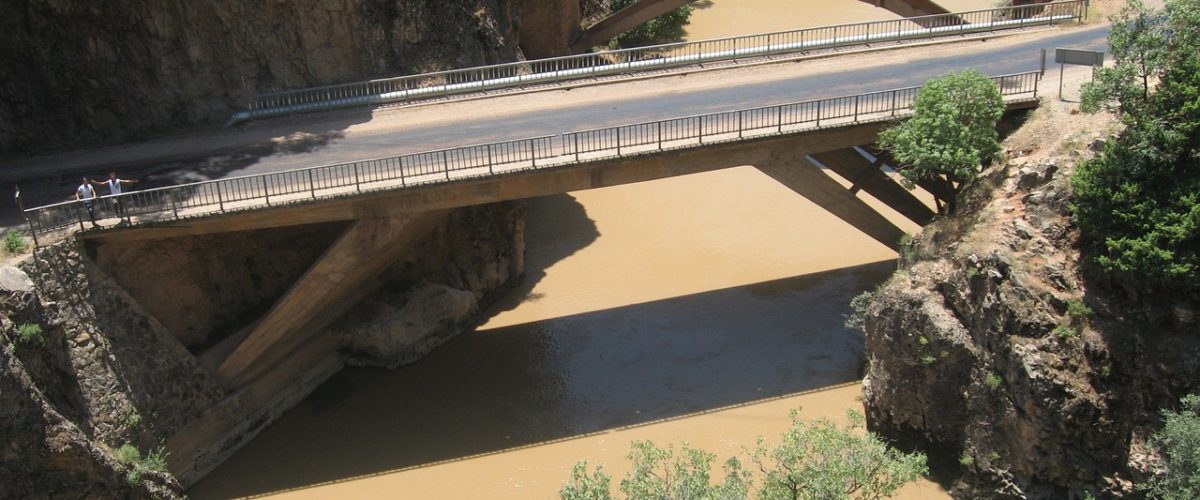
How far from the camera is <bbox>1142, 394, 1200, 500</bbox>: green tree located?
755 inches

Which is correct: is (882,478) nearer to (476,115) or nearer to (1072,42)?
(476,115)

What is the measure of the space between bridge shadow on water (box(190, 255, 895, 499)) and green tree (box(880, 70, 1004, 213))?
6.40 metres

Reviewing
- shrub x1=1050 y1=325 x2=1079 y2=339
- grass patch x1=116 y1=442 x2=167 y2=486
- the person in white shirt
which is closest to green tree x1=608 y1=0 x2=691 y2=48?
the person in white shirt

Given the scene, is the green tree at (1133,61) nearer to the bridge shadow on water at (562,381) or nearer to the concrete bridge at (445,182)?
the concrete bridge at (445,182)

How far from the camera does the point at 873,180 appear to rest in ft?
95.9

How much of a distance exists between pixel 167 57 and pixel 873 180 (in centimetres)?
2112

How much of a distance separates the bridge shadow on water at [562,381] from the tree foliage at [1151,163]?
348 inches

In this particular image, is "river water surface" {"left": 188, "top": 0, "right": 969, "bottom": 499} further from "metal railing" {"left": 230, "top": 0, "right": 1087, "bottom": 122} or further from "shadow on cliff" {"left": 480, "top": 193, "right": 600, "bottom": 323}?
"metal railing" {"left": 230, "top": 0, "right": 1087, "bottom": 122}

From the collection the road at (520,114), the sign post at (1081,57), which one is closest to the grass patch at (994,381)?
the sign post at (1081,57)

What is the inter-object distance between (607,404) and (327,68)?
14.7m

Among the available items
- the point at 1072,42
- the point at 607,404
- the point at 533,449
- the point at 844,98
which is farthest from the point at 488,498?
the point at 1072,42

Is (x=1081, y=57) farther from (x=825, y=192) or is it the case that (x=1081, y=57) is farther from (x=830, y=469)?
(x=830, y=469)

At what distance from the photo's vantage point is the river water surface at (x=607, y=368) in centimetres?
2566

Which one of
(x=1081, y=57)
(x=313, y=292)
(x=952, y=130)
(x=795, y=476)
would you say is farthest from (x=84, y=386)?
(x=1081, y=57)
